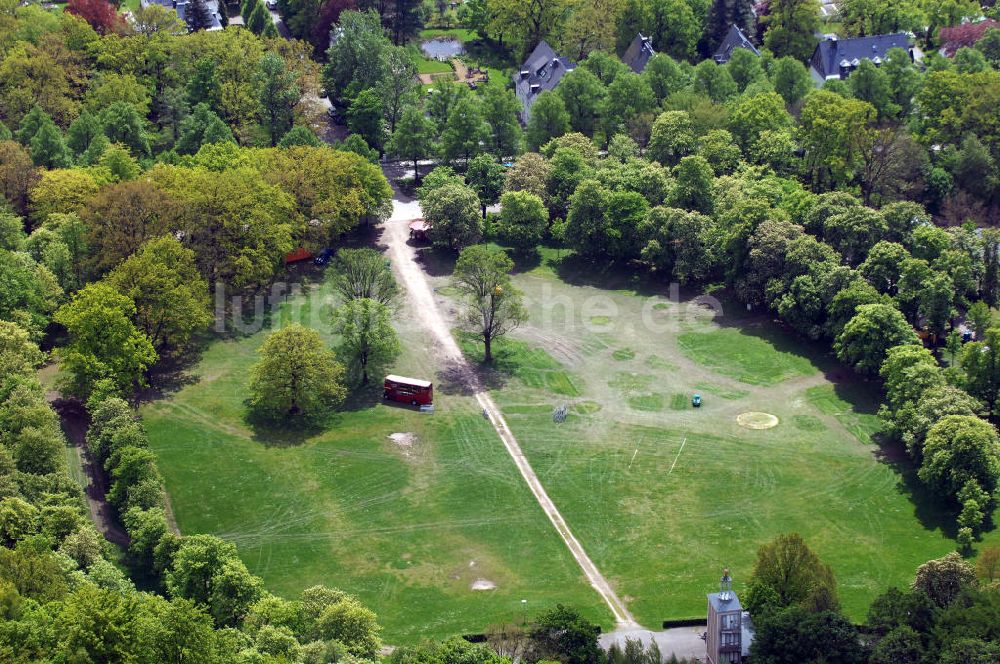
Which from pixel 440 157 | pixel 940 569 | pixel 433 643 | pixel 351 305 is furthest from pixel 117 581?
pixel 440 157

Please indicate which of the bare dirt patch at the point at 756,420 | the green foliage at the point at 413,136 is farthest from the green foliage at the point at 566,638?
the green foliage at the point at 413,136

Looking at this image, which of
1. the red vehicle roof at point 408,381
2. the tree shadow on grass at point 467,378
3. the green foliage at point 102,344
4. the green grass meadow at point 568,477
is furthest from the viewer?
the tree shadow on grass at point 467,378

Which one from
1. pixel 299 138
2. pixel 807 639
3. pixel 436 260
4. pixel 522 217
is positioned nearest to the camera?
pixel 807 639

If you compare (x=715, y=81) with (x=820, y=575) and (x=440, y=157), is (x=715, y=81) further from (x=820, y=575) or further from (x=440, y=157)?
(x=820, y=575)

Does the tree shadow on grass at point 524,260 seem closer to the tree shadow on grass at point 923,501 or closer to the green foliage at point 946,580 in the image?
the tree shadow on grass at point 923,501

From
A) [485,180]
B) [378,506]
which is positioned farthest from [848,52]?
[378,506]

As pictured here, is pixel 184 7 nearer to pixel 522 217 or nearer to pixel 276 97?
pixel 276 97

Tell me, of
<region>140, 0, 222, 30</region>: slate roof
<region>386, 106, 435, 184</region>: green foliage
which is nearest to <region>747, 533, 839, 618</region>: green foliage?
<region>386, 106, 435, 184</region>: green foliage
